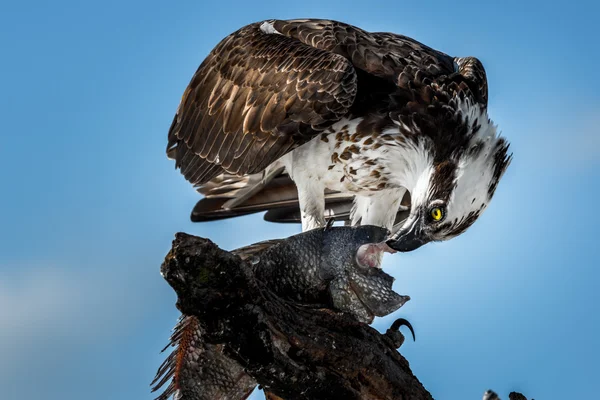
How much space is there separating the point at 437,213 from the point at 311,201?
116cm

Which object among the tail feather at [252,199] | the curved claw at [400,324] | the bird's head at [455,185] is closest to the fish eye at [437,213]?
the bird's head at [455,185]

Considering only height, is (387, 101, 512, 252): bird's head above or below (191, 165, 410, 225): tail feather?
below

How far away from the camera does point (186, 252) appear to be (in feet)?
13.6

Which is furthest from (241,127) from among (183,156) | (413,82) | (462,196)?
(462,196)

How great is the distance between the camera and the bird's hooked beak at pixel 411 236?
5762 mm

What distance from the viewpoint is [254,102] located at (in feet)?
22.2

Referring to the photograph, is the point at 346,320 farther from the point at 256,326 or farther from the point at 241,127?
the point at 241,127

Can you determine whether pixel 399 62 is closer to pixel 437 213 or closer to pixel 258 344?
pixel 437 213

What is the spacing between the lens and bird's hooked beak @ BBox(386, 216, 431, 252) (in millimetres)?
5762

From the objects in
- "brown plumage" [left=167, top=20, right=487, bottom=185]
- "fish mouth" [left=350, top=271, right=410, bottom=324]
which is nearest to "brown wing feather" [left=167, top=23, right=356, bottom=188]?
"brown plumage" [left=167, top=20, right=487, bottom=185]

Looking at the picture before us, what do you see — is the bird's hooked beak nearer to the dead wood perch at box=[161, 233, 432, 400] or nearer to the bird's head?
the bird's head

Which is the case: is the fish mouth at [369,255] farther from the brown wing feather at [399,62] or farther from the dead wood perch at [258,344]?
the brown wing feather at [399,62]

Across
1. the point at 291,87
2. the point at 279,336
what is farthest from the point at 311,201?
the point at 279,336

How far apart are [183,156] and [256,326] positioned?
302cm
